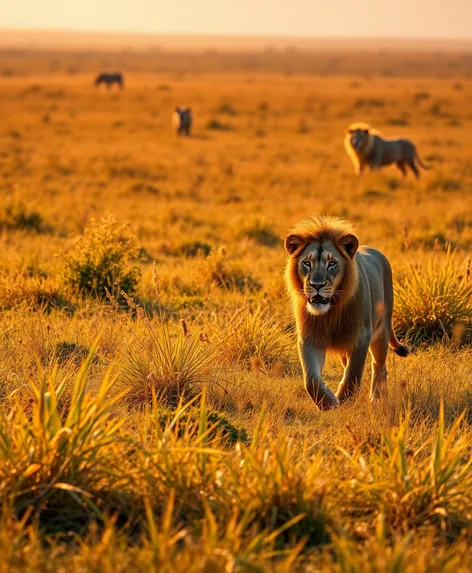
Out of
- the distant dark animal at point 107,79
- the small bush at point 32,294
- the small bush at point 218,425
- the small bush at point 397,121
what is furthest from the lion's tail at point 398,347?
the distant dark animal at point 107,79

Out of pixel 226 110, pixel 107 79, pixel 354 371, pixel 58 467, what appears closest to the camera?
pixel 58 467

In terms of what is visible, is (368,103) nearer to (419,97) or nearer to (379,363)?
(419,97)

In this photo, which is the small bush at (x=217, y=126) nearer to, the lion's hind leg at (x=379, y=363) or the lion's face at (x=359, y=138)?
the lion's face at (x=359, y=138)

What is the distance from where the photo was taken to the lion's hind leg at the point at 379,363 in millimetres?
6333

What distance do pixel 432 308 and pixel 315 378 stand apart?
2.60 metres

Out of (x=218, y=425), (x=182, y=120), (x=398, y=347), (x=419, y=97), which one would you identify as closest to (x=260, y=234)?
(x=398, y=347)

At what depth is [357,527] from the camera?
160 inches

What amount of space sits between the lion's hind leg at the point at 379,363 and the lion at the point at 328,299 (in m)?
0.26

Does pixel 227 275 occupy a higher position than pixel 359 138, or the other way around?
pixel 359 138

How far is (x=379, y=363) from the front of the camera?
6.46 m

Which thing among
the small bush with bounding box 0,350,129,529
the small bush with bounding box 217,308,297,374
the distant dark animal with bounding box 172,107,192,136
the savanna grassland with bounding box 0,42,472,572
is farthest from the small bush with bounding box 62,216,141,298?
the distant dark animal with bounding box 172,107,192,136

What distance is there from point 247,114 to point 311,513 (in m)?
36.6

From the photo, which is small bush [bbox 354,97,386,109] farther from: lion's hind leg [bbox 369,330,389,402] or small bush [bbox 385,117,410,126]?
lion's hind leg [bbox 369,330,389,402]

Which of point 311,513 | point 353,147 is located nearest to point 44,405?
point 311,513
